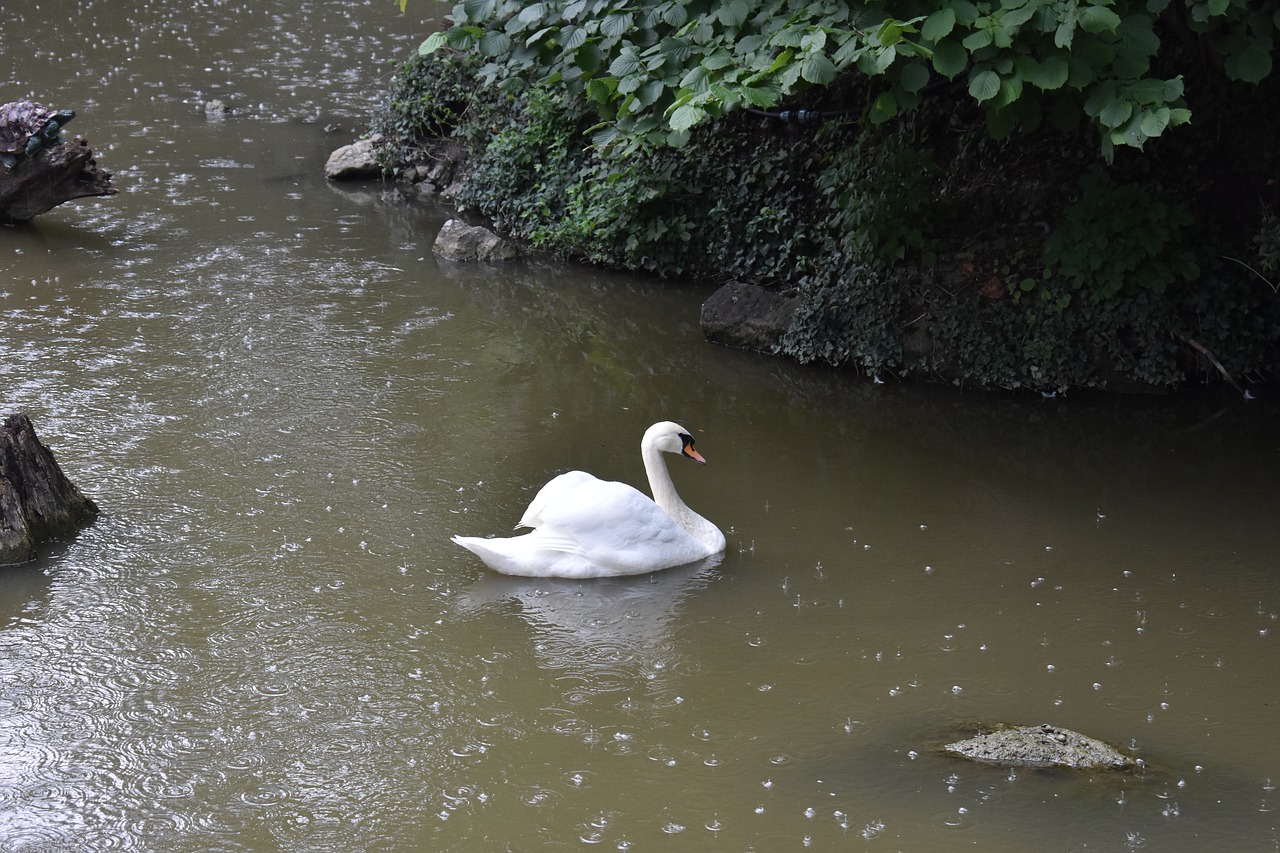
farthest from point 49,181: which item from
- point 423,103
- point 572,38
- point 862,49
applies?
point 862,49

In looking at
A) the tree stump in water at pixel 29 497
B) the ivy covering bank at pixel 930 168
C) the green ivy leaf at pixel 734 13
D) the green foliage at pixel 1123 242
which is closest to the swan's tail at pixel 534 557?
the tree stump in water at pixel 29 497

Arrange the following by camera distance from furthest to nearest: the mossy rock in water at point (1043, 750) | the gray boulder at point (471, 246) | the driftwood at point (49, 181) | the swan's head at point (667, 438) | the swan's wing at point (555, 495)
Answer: the gray boulder at point (471, 246) → the driftwood at point (49, 181) → the swan's head at point (667, 438) → the swan's wing at point (555, 495) → the mossy rock in water at point (1043, 750)

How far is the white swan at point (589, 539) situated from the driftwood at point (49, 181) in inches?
321

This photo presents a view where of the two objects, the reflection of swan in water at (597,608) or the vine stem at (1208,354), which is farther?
the vine stem at (1208,354)

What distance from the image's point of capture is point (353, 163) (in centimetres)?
1548

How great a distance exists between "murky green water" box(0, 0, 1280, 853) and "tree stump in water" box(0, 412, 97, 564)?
15 cm

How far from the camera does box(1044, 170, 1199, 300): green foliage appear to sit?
31.2ft

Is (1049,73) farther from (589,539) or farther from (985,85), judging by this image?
(589,539)

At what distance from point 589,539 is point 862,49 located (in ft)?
9.83

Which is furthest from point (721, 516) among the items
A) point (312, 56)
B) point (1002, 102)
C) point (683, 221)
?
point (312, 56)

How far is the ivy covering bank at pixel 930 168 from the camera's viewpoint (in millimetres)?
6844

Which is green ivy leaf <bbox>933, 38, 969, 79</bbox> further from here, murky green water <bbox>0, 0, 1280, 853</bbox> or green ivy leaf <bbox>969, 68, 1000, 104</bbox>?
murky green water <bbox>0, 0, 1280, 853</bbox>

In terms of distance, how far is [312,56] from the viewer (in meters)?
21.5

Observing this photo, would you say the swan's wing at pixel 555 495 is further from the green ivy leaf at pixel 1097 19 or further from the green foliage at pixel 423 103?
the green foliage at pixel 423 103
